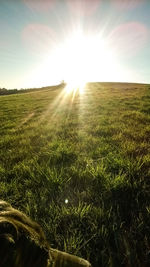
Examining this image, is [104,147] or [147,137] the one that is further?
[147,137]

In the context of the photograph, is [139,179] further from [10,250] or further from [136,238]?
[10,250]

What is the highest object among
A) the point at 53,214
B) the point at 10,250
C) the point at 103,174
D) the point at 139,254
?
the point at 10,250

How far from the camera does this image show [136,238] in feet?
4.58

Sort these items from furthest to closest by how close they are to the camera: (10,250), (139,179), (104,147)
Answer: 1. (104,147)
2. (139,179)
3. (10,250)

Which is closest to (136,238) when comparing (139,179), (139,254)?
(139,254)

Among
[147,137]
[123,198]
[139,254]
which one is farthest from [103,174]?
[147,137]

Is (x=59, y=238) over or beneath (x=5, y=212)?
beneath

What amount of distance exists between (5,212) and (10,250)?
0.71 ft

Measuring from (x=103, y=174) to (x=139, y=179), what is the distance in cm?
55

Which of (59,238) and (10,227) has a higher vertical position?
(10,227)

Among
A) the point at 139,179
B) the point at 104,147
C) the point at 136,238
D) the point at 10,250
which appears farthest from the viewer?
the point at 104,147

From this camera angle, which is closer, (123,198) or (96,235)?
(96,235)

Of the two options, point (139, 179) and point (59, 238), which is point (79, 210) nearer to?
point (59, 238)

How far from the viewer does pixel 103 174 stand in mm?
2186
